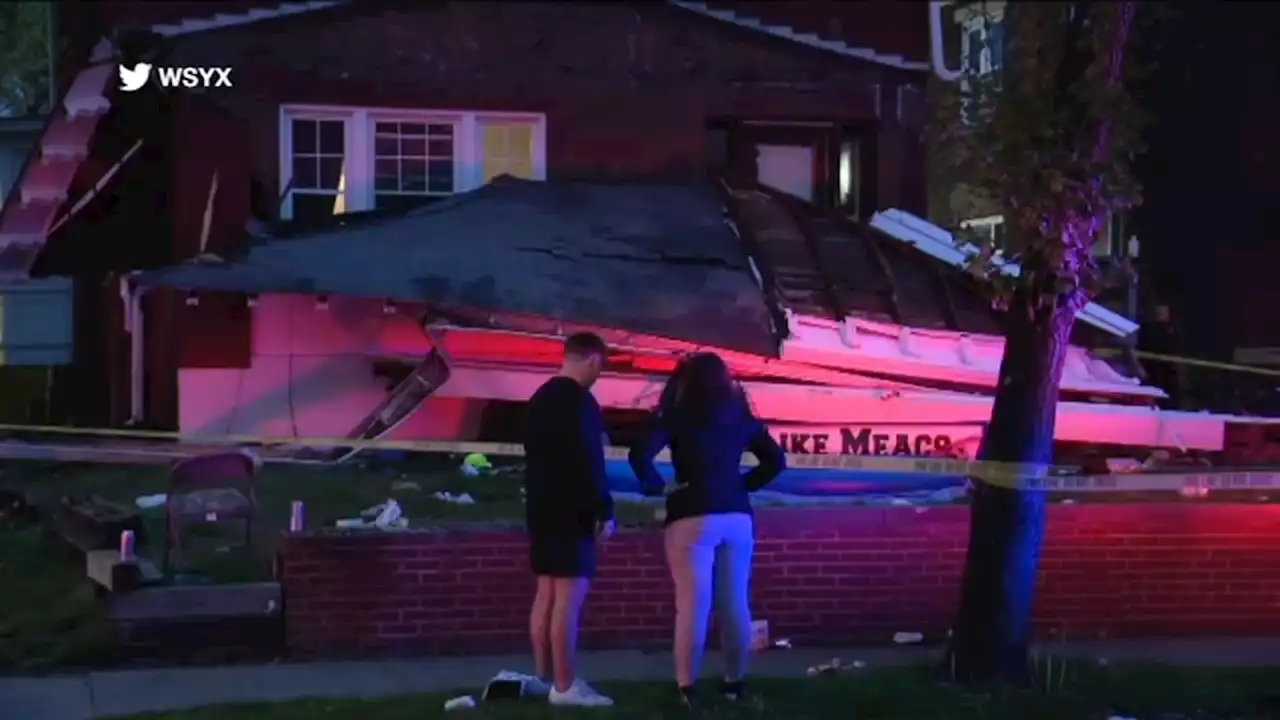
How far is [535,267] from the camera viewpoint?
12664 mm

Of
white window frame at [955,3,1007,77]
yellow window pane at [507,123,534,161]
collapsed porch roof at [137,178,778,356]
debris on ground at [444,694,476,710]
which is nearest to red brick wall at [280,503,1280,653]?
debris on ground at [444,694,476,710]

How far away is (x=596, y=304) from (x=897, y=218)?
13.9 ft

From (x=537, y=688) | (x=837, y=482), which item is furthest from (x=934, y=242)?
(x=537, y=688)

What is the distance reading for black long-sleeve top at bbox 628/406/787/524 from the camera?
6879mm

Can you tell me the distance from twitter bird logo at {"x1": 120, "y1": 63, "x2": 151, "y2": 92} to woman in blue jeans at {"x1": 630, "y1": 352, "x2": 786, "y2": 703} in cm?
914

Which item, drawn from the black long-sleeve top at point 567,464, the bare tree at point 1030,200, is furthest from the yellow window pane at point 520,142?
the black long-sleeve top at point 567,464

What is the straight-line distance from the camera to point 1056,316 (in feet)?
24.6

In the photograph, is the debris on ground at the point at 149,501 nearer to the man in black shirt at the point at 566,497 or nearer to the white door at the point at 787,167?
the man in black shirt at the point at 566,497

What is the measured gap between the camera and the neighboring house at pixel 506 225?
12.4 m

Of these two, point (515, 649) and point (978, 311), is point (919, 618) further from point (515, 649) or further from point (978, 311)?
point (978, 311)

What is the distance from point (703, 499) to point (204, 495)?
390 cm

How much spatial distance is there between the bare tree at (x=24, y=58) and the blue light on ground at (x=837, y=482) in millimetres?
10035

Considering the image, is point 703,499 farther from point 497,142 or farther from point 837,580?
point 497,142

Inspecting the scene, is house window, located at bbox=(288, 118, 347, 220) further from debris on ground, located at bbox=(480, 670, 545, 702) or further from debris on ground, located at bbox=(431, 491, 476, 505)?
debris on ground, located at bbox=(480, 670, 545, 702)
